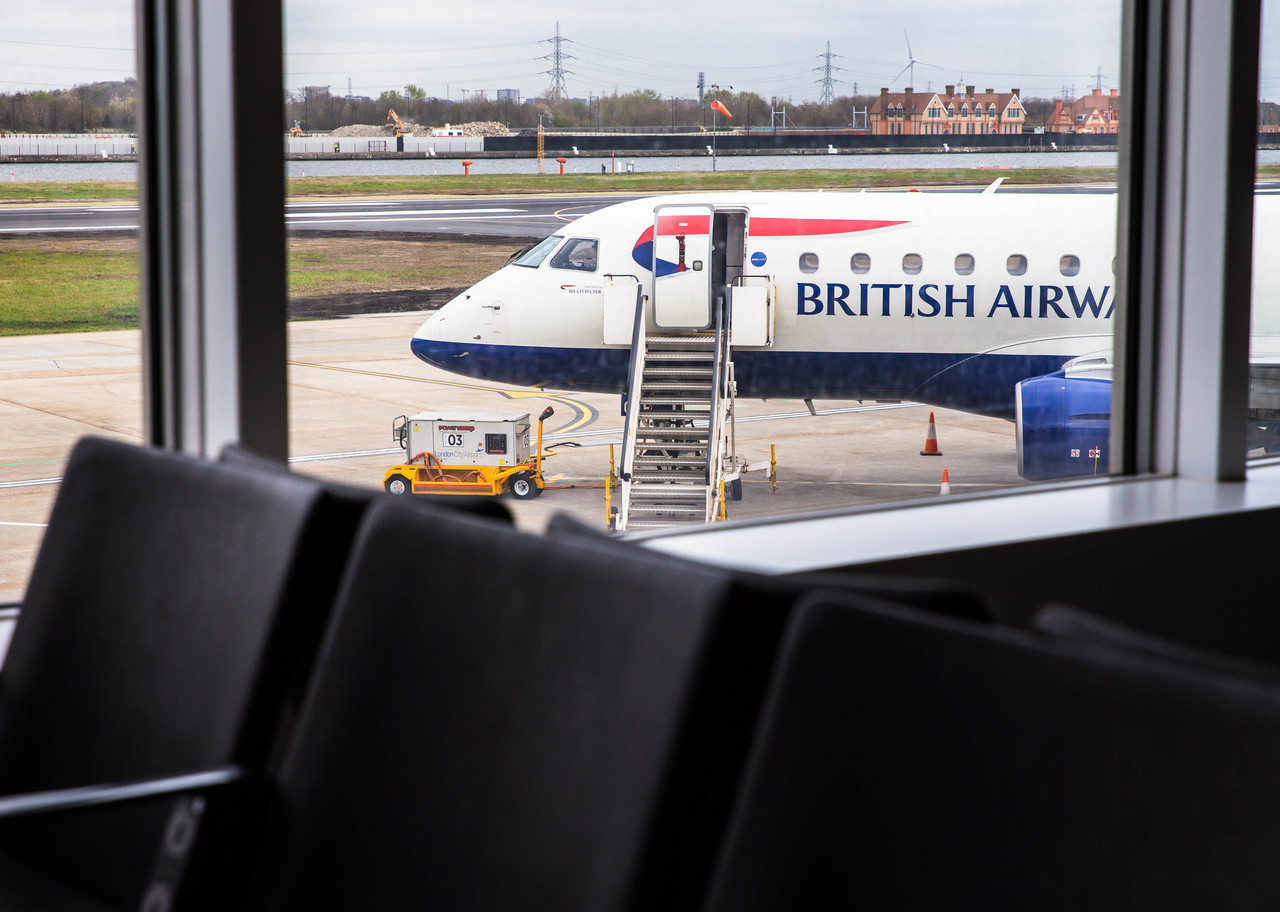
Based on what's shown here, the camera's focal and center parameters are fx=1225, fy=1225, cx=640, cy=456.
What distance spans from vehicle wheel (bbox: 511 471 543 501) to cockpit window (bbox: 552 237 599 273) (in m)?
3.87

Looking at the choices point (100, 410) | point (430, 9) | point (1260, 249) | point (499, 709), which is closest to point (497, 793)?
point (499, 709)

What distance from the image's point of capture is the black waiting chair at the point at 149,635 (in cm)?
100

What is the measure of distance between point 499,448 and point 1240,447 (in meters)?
2.73

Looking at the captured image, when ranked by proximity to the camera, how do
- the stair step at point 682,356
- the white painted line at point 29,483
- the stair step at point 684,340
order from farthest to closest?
the stair step at point 684,340 → the stair step at point 682,356 → the white painted line at point 29,483

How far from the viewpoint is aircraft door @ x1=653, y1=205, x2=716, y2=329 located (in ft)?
27.1

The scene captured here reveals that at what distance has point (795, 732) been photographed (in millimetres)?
673

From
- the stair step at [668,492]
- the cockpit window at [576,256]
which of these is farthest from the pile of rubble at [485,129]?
the cockpit window at [576,256]

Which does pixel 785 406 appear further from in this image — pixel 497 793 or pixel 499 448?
pixel 497 793

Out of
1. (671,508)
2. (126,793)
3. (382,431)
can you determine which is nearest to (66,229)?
(126,793)

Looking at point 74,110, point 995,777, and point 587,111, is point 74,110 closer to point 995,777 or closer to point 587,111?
point 587,111

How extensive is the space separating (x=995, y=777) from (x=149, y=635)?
31.4 inches

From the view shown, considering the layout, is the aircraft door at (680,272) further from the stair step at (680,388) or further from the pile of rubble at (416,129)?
the pile of rubble at (416,129)

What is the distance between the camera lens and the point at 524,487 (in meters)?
4.76

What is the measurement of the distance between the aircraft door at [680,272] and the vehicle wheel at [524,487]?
11.4 feet
